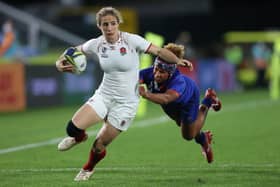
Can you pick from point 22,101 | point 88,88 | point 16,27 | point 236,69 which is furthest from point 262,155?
point 236,69

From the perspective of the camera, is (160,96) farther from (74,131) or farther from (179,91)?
(74,131)

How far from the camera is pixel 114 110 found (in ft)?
31.9

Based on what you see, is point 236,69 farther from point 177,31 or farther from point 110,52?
point 110,52

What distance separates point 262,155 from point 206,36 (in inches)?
1024

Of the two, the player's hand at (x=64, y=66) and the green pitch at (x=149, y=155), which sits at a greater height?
the player's hand at (x=64, y=66)

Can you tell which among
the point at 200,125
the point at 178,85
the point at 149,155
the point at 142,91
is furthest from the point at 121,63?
the point at 149,155

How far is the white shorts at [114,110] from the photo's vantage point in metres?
9.67

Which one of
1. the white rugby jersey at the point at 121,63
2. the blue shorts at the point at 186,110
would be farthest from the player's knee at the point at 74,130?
the blue shorts at the point at 186,110

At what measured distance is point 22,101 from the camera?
2169 centimetres

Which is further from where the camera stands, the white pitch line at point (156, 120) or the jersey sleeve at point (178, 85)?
the white pitch line at point (156, 120)

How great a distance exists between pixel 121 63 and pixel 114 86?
31cm

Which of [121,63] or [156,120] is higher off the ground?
[121,63]

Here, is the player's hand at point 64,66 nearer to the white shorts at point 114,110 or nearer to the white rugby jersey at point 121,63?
the white rugby jersey at point 121,63

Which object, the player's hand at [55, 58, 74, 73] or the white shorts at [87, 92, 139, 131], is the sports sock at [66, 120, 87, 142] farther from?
the player's hand at [55, 58, 74, 73]
